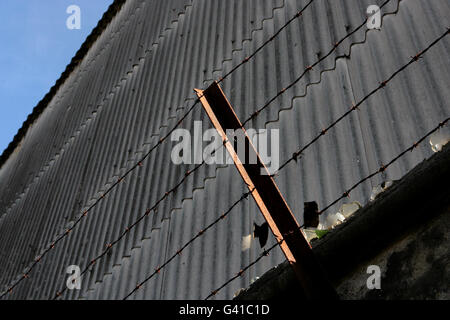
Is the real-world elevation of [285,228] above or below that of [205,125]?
below

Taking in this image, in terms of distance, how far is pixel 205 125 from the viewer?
4.60 metres

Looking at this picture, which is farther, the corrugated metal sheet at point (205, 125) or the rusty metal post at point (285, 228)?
the corrugated metal sheet at point (205, 125)

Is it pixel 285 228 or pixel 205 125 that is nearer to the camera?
pixel 285 228

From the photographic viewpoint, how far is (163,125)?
5359 mm

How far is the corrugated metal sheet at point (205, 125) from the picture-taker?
10.3 feet

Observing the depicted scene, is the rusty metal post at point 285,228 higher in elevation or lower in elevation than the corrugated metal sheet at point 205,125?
lower

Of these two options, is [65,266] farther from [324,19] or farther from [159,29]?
[324,19]

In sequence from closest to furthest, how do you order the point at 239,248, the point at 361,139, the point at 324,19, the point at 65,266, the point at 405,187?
1. the point at 405,187
2. the point at 361,139
3. the point at 239,248
4. the point at 324,19
5. the point at 65,266

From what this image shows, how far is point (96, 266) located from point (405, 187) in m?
3.88

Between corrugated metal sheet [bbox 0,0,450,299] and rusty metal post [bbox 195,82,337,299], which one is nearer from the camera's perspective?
rusty metal post [bbox 195,82,337,299]

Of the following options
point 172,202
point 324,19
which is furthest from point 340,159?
point 172,202

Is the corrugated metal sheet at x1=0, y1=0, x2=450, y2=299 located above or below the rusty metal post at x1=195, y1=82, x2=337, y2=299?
above

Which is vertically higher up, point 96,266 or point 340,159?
point 96,266

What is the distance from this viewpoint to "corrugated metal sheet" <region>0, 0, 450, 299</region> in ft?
10.3
